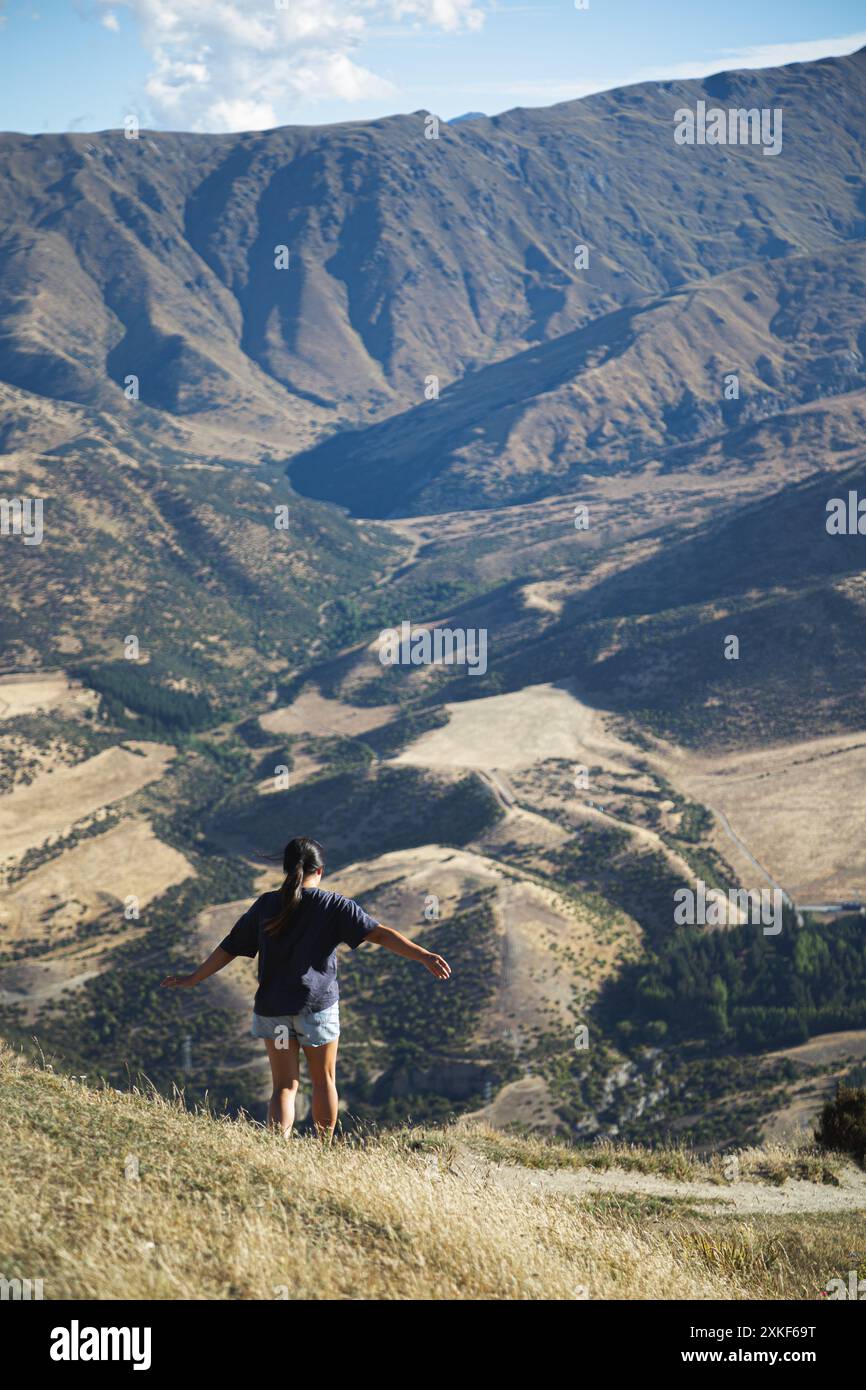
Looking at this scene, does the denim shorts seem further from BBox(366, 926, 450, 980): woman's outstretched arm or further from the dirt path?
the dirt path

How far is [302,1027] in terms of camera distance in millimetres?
10516

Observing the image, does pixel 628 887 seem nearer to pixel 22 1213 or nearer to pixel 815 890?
pixel 815 890

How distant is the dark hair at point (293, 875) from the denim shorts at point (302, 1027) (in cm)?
78

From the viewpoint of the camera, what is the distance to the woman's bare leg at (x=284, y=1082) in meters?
10.8

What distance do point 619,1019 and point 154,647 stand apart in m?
94.6

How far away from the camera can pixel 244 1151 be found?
Result: 32.6 feet

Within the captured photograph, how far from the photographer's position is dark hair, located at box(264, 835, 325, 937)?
10.4m

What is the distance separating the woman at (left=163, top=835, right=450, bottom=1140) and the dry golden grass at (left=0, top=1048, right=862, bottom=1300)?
1025 millimetres

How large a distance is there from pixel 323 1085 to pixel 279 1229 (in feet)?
8.80
